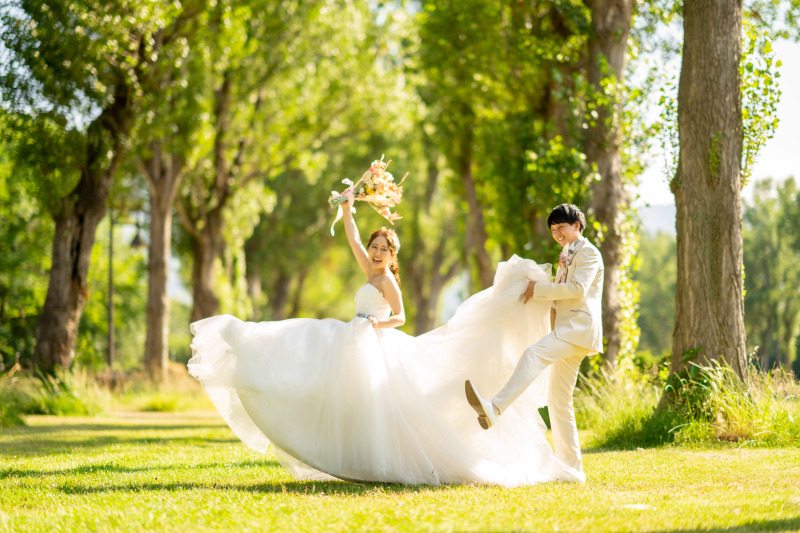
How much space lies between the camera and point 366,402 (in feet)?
23.7

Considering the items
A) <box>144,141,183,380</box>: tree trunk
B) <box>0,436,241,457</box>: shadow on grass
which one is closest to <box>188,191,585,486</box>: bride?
<box>0,436,241,457</box>: shadow on grass

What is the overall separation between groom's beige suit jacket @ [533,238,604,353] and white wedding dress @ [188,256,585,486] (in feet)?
2.35

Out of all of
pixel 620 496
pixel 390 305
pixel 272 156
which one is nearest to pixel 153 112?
pixel 272 156

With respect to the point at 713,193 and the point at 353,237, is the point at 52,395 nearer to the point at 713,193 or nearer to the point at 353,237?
the point at 353,237

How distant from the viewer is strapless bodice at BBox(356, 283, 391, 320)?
7801 mm

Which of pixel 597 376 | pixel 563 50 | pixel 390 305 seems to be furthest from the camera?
pixel 563 50

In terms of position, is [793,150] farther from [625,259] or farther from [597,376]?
[597,376]

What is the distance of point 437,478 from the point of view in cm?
720

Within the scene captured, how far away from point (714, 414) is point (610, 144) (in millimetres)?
5801

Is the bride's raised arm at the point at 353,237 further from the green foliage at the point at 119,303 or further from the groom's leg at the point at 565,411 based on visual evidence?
the green foliage at the point at 119,303

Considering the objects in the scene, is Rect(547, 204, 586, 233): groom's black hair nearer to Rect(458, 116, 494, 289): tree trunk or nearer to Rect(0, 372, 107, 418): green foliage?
Rect(0, 372, 107, 418): green foliage

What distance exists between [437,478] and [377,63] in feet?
78.3

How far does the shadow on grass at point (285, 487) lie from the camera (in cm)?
684

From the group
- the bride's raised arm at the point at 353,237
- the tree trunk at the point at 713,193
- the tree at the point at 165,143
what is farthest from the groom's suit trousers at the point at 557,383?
the tree at the point at 165,143
